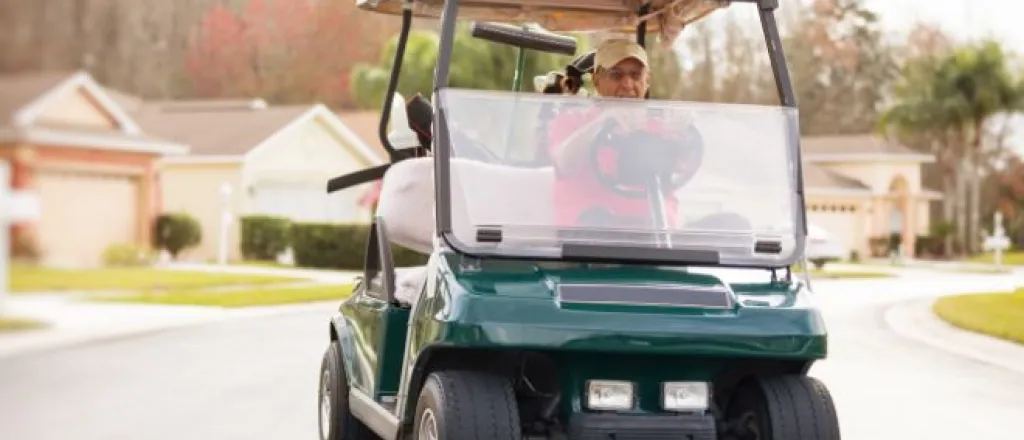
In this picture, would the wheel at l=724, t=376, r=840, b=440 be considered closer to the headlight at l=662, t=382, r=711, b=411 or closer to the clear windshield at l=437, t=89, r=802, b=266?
the headlight at l=662, t=382, r=711, b=411

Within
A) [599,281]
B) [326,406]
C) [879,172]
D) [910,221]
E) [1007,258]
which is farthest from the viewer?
[879,172]

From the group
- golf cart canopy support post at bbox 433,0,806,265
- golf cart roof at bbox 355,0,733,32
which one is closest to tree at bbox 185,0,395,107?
golf cart canopy support post at bbox 433,0,806,265

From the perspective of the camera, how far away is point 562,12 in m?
7.10

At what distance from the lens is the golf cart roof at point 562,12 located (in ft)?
21.8

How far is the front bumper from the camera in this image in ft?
15.0

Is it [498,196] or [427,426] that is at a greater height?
[498,196]

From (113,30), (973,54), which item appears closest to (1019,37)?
(973,54)

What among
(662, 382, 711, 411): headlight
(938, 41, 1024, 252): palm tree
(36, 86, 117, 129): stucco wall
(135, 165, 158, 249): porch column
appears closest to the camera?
(36, 86, 117, 129): stucco wall

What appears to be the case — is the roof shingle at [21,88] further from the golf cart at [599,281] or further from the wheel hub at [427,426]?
the wheel hub at [427,426]

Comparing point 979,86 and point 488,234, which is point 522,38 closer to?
point 488,234

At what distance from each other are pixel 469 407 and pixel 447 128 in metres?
0.94

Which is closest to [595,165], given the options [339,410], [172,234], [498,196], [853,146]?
[498,196]

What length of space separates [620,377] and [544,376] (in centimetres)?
34

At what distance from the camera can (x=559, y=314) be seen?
4.50 metres
